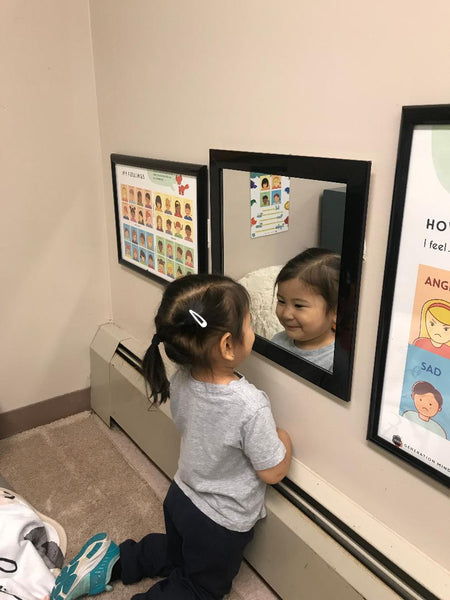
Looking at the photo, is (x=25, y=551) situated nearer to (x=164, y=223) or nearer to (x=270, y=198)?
(x=164, y=223)

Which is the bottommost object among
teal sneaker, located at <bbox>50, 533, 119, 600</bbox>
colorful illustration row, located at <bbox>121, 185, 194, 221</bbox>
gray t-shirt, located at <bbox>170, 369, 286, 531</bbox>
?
teal sneaker, located at <bbox>50, 533, 119, 600</bbox>

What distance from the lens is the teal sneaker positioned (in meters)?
1.32

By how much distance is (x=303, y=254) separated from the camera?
1.12m

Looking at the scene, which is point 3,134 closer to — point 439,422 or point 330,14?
point 330,14

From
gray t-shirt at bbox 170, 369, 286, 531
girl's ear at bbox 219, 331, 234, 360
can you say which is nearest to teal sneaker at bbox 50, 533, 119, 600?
gray t-shirt at bbox 170, 369, 286, 531

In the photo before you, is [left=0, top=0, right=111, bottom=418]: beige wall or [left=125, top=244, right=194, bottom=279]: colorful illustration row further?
[left=0, top=0, right=111, bottom=418]: beige wall

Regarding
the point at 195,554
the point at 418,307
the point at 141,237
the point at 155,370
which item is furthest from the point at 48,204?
the point at 418,307

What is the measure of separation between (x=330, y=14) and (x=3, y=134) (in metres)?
1.24

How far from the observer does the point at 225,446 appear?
1.19 meters

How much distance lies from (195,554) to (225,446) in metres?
0.31

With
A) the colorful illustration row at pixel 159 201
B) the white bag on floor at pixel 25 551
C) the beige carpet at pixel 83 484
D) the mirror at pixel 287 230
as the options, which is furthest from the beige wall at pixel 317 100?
the white bag on floor at pixel 25 551

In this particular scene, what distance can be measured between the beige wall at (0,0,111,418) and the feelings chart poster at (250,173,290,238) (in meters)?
0.96

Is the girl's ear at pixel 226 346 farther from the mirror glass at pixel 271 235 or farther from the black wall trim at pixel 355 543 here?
the black wall trim at pixel 355 543

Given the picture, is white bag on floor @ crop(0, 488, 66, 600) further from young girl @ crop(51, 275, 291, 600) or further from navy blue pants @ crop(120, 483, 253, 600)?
navy blue pants @ crop(120, 483, 253, 600)
